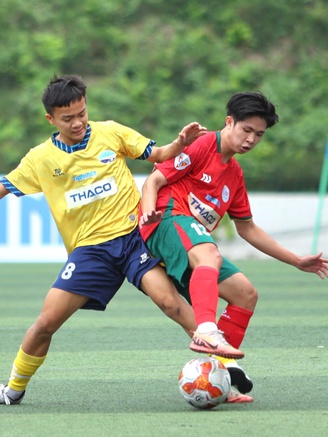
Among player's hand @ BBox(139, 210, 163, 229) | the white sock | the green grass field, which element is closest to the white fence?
the green grass field

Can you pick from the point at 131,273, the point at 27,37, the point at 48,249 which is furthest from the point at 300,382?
the point at 27,37

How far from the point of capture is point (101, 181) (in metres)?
5.77

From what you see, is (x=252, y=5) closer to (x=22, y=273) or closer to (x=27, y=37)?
(x=27, y=37)

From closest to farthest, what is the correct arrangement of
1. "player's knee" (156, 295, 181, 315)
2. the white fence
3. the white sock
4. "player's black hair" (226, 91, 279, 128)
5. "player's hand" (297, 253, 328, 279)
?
the white sock, "player's knee" (156, 295, 181, 315), "player's black hair" (226, 91, 279, 128), "player's hand" (297, 253, 328, 279), the white fence

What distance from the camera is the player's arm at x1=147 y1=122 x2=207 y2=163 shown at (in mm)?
5641

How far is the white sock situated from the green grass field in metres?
0.41

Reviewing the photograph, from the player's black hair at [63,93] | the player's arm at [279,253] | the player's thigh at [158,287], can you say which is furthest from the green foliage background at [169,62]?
the player's thigh at [158,287]

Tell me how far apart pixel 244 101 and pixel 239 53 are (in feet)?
78.7

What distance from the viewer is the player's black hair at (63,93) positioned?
18.4 feet

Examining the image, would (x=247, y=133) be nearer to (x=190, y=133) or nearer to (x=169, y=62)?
(x=190, y=133)

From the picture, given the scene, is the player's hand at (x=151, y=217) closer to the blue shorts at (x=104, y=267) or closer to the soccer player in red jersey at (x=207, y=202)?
the soccer player in red jersey at (x=207, y=202)

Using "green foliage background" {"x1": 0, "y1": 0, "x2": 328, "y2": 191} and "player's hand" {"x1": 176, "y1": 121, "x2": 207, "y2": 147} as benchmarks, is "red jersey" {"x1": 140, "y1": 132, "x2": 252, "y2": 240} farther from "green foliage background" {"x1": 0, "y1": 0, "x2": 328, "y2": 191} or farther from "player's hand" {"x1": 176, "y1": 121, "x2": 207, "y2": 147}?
"green foliage background" {"x1": 0, "y1": 0, "x2": 328, "y2": 191}

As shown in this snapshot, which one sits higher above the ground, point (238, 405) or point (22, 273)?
point (238, 405)

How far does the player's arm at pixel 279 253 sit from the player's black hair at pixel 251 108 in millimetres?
741
